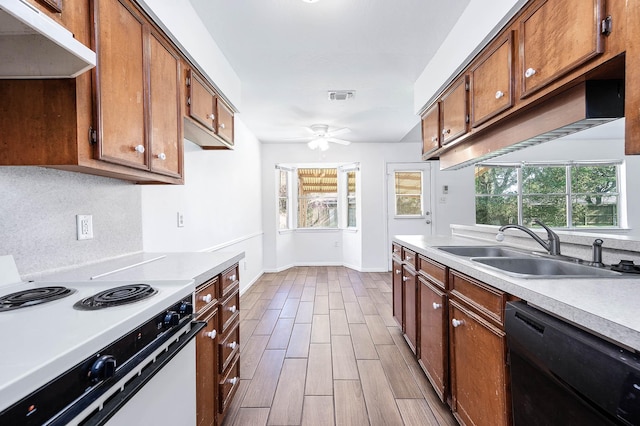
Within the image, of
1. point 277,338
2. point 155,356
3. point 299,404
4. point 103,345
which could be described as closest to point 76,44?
point 103,345

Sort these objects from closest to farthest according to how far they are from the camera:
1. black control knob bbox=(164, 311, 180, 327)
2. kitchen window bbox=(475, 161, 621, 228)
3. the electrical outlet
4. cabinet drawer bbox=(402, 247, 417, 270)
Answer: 1. black control knob bbox=(164, 311, 180, 327)
2. the electrical outlet
3. cabinet drawer bbox=(402, 247, 417, 270)
4. kitchen window bbox=(475, 161, 621, 228)

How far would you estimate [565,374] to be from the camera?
0.79 m

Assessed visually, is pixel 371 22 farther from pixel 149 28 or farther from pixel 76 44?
pixel 76 44

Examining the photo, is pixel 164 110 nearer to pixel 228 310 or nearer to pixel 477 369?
pixel 228 310

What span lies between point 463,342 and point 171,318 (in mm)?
1341

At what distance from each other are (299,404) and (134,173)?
162 centimetres

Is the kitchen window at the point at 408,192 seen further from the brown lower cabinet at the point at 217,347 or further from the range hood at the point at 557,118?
the brown lower cabinet at the point at 217,347

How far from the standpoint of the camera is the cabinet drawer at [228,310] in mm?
1537

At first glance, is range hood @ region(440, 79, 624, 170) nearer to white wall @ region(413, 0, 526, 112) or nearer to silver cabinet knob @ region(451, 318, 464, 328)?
white wall @ region(413, 0, 526, 112)

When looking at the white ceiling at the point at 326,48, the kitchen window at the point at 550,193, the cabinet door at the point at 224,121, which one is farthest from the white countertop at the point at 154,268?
the kitchen window at the point at 550,193

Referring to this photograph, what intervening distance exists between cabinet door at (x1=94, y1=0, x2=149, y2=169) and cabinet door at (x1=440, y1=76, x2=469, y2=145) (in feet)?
6.48

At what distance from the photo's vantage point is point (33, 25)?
2.30 feet

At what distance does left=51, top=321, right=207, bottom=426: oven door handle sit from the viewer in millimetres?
619

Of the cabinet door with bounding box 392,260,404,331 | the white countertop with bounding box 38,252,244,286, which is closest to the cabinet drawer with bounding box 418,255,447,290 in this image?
the cabinet door with bounding box 392,260,404,331
